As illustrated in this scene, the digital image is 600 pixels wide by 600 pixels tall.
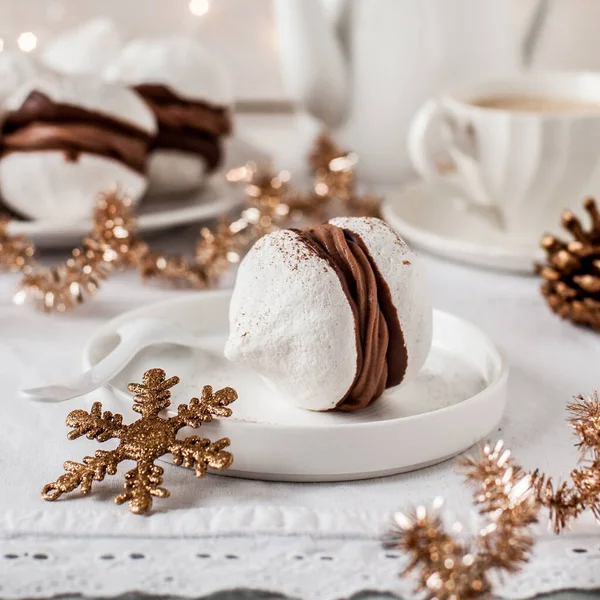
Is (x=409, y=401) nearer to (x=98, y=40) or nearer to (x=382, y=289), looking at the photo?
(x=382, y=289)

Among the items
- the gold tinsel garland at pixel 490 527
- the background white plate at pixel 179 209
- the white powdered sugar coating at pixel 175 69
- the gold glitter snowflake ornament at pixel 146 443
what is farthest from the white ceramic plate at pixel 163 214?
the gold tinsel garland at pixel 490 527

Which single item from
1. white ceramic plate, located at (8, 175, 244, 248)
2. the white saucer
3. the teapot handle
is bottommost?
white ceramic plate, located at (8, 175, 244, 248)

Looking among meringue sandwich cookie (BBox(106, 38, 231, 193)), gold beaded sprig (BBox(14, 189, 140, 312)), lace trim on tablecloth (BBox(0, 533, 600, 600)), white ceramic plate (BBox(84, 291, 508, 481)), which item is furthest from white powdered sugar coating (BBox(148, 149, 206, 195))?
lace trim on tablecloth (BBox(0, 533, 600, 600))

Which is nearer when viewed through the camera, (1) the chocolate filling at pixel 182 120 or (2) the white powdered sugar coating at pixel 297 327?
(2) the white powdered sugar coating at pixel 297 327

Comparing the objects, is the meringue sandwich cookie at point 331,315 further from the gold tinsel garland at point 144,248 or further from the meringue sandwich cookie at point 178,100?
the meringue sandwich cookie at point 178,100

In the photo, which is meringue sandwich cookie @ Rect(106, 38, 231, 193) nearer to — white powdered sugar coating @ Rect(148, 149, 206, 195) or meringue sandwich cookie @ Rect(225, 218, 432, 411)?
white powdered sugar coating @ Rect(148, 149, 206, 195)
